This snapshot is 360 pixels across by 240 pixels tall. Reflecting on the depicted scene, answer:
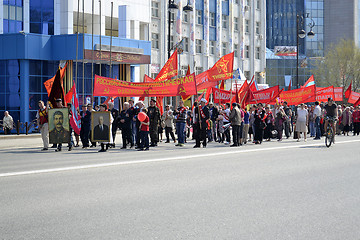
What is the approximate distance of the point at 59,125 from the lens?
63.6ft

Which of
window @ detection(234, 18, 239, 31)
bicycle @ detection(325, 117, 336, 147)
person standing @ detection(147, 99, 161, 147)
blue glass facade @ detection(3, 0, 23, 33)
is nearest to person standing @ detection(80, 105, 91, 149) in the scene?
person standing @ detection(147, 99, 161, 147)

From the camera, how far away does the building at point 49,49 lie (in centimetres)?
3647

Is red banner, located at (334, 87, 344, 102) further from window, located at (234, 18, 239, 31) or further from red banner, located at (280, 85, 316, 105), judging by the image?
window, located at (234, 18, 239, 31)

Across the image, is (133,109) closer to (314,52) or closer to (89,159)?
(89,159)

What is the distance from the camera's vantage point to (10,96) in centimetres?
3656

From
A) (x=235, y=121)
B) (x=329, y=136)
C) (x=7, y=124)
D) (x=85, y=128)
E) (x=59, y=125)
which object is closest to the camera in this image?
(x=59, y=125)

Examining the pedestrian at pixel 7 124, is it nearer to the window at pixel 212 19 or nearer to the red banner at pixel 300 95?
the red banner at pixel 300 95

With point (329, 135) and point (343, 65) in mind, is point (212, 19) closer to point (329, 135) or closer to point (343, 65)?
point (343, 65)

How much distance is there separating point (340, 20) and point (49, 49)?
281 feet

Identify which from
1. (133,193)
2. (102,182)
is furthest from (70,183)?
(133,193)

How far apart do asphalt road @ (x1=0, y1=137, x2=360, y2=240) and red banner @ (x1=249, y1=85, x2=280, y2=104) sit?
557 inches

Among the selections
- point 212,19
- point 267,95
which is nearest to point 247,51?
point 212,19

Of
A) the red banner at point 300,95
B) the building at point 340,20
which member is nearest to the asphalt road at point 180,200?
the red banner at point 300,95

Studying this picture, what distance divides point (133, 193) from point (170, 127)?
16047mm
